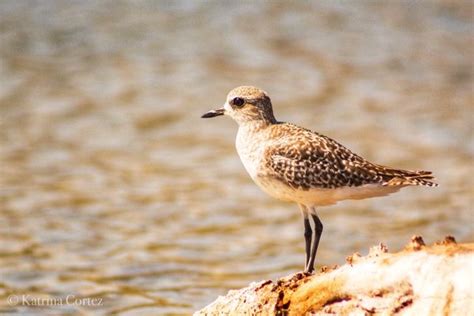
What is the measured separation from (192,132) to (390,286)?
8638 millimetres

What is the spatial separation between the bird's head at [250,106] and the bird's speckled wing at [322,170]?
603mm

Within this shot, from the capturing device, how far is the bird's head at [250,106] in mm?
9203

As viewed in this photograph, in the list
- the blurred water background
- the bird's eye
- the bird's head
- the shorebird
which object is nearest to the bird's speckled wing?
the shorebird

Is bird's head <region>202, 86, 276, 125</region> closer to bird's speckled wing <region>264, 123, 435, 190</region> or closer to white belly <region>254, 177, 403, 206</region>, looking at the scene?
bird's speckled wing <region>264, 123, 435, 190</region>

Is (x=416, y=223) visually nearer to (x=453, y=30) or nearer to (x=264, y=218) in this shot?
(x=264, y=218)

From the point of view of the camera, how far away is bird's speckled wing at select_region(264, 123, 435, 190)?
843 cm

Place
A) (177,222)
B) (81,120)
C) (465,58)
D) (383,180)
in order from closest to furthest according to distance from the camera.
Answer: (383,180), (177,222), (81,120), (465,58)

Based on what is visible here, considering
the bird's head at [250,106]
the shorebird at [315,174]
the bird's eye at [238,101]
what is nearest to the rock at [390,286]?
the shorebird at [315,174]

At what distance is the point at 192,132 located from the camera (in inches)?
578

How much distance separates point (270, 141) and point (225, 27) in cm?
1008

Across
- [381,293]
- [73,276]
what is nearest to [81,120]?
[73,276]

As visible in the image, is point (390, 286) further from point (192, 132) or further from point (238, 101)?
point (192, 132)

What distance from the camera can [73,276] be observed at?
10.4 m

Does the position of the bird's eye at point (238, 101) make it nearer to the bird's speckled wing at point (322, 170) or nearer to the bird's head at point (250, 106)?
the bird's head at point (250, 106)
